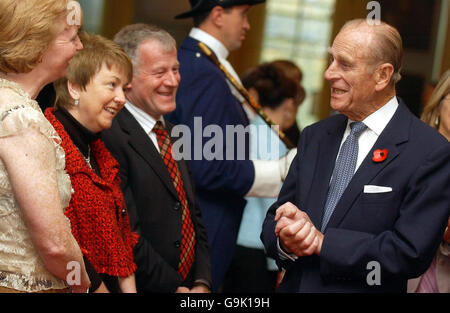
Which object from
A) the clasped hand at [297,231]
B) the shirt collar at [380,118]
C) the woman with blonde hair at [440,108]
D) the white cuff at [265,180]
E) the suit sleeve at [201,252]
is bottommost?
the suit sleeve at [201,252]

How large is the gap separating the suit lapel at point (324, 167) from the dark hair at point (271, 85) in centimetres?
199

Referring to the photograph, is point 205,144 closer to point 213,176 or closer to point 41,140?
point 213,176

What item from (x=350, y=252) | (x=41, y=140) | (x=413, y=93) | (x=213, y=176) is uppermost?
(x=41, y=140)

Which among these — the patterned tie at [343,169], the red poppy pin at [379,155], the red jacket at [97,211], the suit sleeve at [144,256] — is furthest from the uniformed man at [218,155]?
the red poppy pin at [379,155]

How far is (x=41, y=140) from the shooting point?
2.09 meters

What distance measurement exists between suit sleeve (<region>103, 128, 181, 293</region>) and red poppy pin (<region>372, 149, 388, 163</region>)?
3.65 feet

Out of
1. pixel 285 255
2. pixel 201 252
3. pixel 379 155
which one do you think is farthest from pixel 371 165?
pixel 201 252

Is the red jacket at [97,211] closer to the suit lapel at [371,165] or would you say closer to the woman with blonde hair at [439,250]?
the suit lapel at [371,165]

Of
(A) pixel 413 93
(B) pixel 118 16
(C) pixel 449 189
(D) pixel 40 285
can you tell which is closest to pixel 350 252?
(C) pixel 449 189

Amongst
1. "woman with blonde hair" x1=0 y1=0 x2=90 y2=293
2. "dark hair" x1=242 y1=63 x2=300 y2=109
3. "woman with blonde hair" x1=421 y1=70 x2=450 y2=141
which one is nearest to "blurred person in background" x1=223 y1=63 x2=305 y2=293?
"dark hair" x1=242 y1=63 x2=300 y2=109

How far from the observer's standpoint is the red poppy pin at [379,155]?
7.88ft

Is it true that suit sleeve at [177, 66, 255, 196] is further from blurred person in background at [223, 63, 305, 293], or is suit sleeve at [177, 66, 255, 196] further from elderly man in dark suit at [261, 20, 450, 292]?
elderly man in dark suit at [261, 20, 450, 292]

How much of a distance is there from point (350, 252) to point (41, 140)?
1.02m

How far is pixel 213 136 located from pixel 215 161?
12cm
